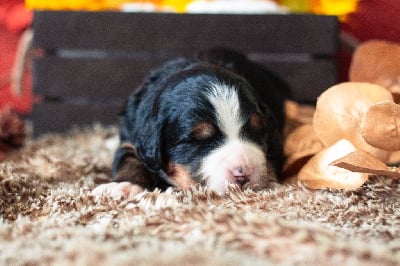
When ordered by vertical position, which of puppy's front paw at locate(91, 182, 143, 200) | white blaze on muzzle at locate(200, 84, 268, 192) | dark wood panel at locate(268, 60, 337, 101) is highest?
dark wood panel at locate(268, 60, 337, 101)

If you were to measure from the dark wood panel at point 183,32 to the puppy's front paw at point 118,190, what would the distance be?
1.36 metres

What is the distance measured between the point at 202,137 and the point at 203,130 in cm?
2

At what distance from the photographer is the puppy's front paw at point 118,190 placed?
172 centimetres

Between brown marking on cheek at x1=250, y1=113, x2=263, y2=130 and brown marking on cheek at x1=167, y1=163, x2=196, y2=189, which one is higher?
brown marking on cheek at x1=250, y1=113, x2=263, y2=130

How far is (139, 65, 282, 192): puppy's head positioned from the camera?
1.80 meters

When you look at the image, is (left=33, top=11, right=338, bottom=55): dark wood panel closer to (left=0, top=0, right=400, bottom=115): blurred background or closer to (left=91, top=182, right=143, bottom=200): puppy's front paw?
(left=0, top=0, right=400, bottom=115): blurred background

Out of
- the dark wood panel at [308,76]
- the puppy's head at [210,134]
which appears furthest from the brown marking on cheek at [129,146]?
the dark wood panel at [308,76]

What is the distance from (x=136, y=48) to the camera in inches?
124

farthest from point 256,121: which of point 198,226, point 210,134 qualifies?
point 198,226

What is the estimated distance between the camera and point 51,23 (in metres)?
3.16

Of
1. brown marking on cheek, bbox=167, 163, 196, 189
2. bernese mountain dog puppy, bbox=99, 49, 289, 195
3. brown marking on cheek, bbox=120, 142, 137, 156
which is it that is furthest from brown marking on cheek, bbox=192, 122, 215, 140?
brown marking on cheek, bbox=120, 142, 137, 156

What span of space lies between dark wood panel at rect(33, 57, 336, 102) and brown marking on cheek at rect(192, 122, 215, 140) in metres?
1.33

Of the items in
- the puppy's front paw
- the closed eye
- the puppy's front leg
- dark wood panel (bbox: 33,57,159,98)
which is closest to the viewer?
the puppy's front paw

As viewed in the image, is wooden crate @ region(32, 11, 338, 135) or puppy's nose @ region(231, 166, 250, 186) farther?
wooden crate @ region(32, 11, 338, 135)
